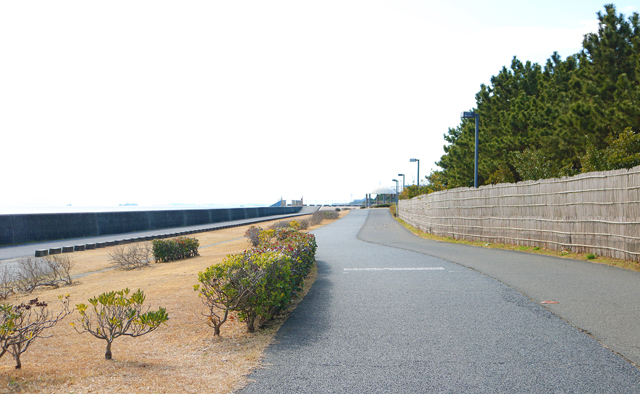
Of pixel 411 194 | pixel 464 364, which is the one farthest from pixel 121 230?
pixel 411 194

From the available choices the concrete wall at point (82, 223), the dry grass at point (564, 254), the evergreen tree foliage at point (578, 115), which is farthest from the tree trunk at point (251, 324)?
the concrete wall at point (82, 223)

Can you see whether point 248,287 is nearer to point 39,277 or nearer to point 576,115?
point 39,277

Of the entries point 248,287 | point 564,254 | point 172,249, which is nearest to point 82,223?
point 172,249

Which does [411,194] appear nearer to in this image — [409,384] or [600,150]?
[600,150]

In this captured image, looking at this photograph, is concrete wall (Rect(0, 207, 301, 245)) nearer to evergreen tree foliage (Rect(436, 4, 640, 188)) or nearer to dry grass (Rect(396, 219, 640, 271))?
dry grass (Rect(396, 219, 640, 271))

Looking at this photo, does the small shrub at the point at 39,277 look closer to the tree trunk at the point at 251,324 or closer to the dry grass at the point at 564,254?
the tree trunk at the point at 251,324

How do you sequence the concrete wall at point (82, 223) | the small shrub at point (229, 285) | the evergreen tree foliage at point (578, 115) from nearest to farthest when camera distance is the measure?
the small shrub at point (229, 285) → the evergreen tree foliage at point (578, 115) → the concrete wall at point (82, 223)

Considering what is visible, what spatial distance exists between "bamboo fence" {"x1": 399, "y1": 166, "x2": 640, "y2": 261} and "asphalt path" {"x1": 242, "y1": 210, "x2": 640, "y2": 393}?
4501 millimetres

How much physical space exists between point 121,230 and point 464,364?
2575cm

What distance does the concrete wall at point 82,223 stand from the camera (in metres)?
19.0

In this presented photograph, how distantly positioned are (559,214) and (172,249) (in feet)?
41.6

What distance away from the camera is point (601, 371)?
4070mm

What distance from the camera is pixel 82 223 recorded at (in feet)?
76.3

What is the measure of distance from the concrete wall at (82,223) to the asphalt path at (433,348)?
55.8 ft
